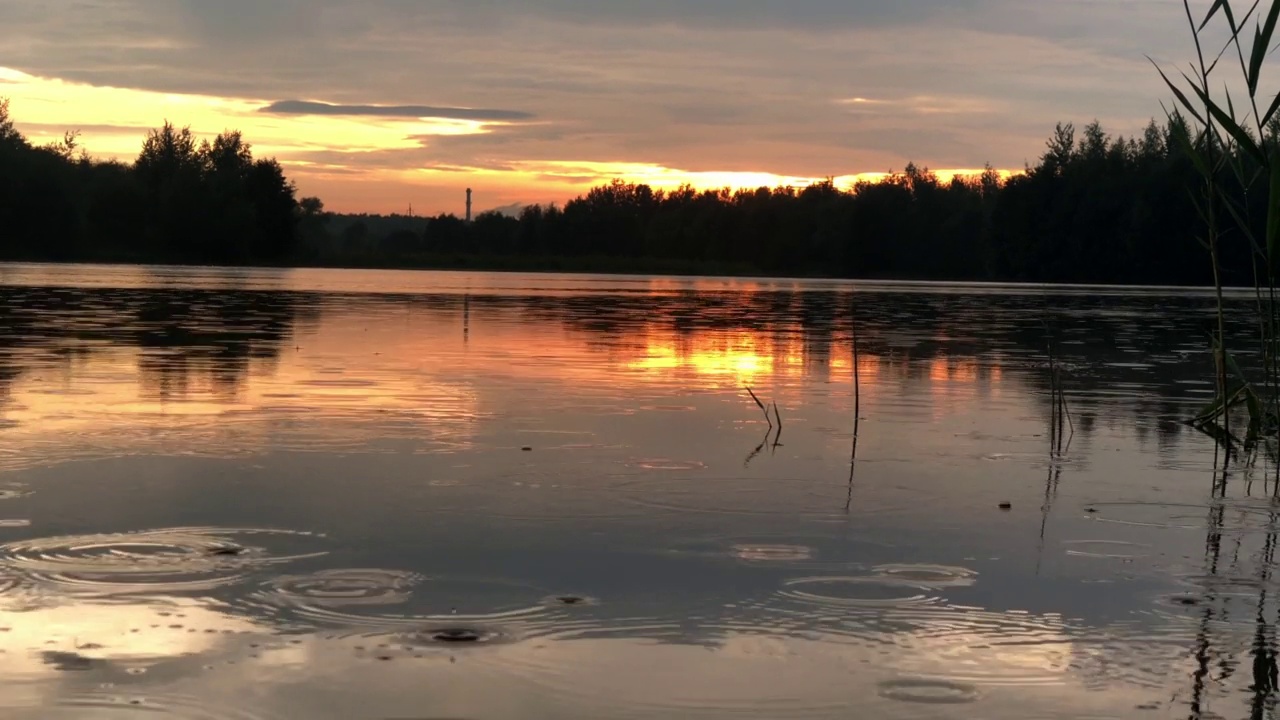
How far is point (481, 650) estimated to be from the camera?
421 cm

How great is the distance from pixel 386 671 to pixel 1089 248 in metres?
101

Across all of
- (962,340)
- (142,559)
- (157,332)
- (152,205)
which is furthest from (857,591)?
(152,205)

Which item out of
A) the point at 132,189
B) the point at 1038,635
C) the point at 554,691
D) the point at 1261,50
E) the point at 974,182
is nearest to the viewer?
the point at 554,691

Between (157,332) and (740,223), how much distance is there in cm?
11772

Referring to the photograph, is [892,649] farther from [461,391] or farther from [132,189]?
[132,189]

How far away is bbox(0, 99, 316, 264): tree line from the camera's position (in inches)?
3472

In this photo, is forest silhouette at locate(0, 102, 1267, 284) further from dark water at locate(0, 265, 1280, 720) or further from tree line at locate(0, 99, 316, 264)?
dark water at locate(0, 265, 1280, 720)

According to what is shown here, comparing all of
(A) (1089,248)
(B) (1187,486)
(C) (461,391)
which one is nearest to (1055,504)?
(B) (1187,486)

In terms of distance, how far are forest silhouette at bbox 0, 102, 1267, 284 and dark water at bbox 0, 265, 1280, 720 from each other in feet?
212

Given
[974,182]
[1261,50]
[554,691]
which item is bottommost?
[554,691]

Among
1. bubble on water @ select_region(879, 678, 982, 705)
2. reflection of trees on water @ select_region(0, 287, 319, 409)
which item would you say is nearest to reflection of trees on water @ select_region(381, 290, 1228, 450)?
reflection of trees on water @ select_region(0, 287, 319, 409)

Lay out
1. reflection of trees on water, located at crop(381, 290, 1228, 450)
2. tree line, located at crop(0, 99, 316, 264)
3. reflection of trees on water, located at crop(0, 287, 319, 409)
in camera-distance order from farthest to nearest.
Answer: tree line, located at crop(0, 99, 316, 264)
reflection of trees on water, located at crop(381, 290, 1228, 450)
reflection of trees on water, located at crop(0, 287, 319, 409)

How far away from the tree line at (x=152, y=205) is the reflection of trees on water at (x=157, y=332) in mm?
59133

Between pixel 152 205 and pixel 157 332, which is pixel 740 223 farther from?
pixel 157 332
